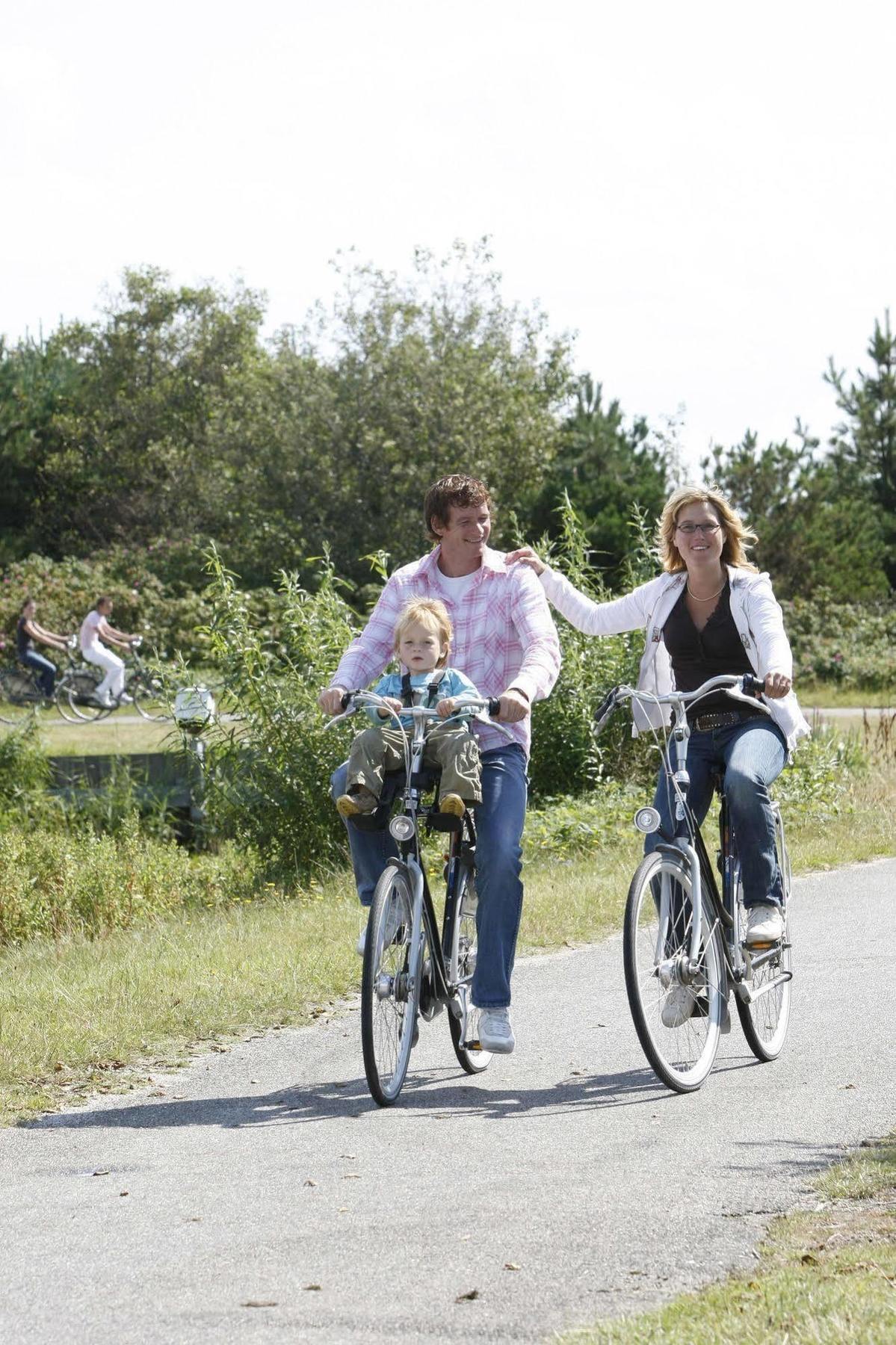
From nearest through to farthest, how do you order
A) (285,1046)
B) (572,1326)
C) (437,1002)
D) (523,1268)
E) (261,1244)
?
1. (572,1326)
2. (523,1268)
3. (261,1244)
4. (437,1002)
5. (285,1046)

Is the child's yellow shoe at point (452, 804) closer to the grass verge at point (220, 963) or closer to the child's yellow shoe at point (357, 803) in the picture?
the child's yellow shoe at point (357, 803)

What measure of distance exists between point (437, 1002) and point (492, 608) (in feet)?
4.42

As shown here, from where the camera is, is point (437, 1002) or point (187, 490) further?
point (187, 490)

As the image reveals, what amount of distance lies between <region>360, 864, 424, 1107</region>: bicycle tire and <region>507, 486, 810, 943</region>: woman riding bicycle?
0.85 metres

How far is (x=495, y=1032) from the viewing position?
549 cm

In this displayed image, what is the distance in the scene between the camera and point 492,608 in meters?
5.77

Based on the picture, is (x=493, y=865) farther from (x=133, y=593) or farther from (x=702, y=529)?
(x=133, y=593)

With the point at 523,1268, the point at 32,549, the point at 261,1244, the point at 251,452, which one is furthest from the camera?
the point at 32,549

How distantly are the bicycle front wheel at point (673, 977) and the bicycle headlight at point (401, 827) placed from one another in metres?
0.72

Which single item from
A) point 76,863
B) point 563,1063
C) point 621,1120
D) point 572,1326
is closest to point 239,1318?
point 572,1326

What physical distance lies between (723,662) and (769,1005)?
1.22 m

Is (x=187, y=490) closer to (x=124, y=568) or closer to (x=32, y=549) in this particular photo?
(x=32, y=549)

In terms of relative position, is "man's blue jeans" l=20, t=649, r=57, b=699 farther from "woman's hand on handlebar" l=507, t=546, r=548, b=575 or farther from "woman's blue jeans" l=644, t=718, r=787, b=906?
"woman's blue jeans" l=644, t=718, r=787, b=906

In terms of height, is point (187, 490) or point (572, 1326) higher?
point (187, 490)
